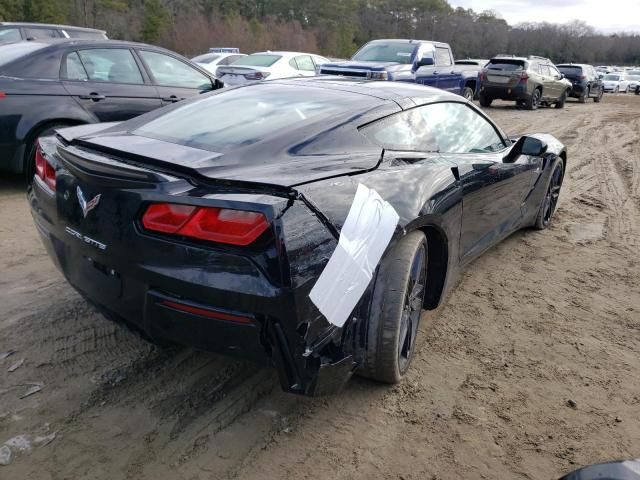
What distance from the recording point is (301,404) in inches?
102

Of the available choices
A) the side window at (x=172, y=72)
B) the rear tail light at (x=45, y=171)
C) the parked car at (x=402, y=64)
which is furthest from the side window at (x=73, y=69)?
the parked car at (x=402, y=64)

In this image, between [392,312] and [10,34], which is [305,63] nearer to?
[10,34]

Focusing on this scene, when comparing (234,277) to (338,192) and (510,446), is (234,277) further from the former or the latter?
(510,446)

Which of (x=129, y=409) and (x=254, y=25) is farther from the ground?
(x=254, y=25)

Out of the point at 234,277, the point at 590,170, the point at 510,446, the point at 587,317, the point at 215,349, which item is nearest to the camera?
the point at 234,277

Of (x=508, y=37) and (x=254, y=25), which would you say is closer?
(x=254, y=25)

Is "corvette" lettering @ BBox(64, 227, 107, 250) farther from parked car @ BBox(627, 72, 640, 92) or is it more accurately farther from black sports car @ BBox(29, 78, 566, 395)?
parked car @ BBox(627, 72, 640, 92)

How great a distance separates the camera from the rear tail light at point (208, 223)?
2.01 m

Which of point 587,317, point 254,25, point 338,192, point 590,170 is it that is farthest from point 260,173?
point 254,25

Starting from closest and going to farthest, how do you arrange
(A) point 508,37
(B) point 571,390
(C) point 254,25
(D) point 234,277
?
(D) point 234,277 → (B) point 571,390 → (C) point 254,25 → (A) point 508,37

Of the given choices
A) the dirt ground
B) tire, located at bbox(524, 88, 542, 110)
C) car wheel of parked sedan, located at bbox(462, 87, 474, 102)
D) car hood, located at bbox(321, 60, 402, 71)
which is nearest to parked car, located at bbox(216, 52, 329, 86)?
car hood, located at bbox(321, 60, 402, 71)

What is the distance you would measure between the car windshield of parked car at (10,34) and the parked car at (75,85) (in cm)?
450

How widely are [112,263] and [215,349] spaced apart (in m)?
0.53

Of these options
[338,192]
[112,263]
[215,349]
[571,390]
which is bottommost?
[571,390]
